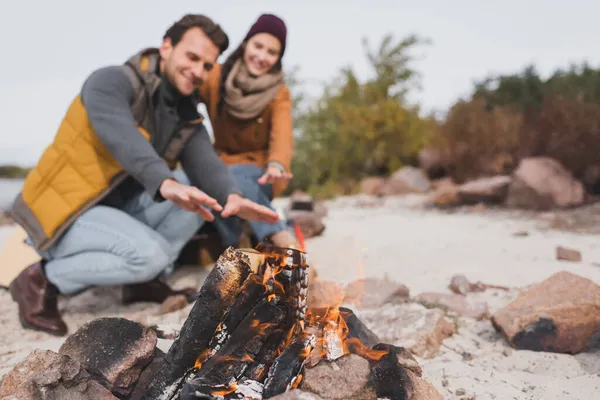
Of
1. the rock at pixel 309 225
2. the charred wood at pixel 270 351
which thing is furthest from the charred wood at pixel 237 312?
the rock at pixel 309 225

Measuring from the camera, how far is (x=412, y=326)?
246cm

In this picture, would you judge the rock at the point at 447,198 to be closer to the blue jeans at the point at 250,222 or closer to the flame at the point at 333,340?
the blue jeans at the point at 250,222

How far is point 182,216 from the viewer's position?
10.5 feet

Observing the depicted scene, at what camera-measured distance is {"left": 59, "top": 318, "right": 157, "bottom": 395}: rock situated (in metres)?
1.75

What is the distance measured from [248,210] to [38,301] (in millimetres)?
1394

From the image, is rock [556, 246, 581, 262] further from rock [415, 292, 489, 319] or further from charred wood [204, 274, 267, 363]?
charred wood [204, 274, 267, 363]

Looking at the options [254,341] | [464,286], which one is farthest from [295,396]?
[464,286]

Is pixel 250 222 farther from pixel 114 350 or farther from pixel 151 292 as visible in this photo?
pixel 114 350

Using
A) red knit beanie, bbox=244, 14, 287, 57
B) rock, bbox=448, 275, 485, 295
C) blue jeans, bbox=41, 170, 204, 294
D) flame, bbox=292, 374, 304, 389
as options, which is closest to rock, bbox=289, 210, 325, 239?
rock, bbox=448, 275, 485, 295

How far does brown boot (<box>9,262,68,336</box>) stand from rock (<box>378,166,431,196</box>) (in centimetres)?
745

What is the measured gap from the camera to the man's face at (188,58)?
107 inches

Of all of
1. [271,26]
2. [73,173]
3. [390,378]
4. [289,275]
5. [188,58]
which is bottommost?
[390,378]

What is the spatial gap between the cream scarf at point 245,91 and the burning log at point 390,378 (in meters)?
2.41

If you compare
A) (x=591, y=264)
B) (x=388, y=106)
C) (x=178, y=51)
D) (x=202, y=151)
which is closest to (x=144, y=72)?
(x=178, y=51)
